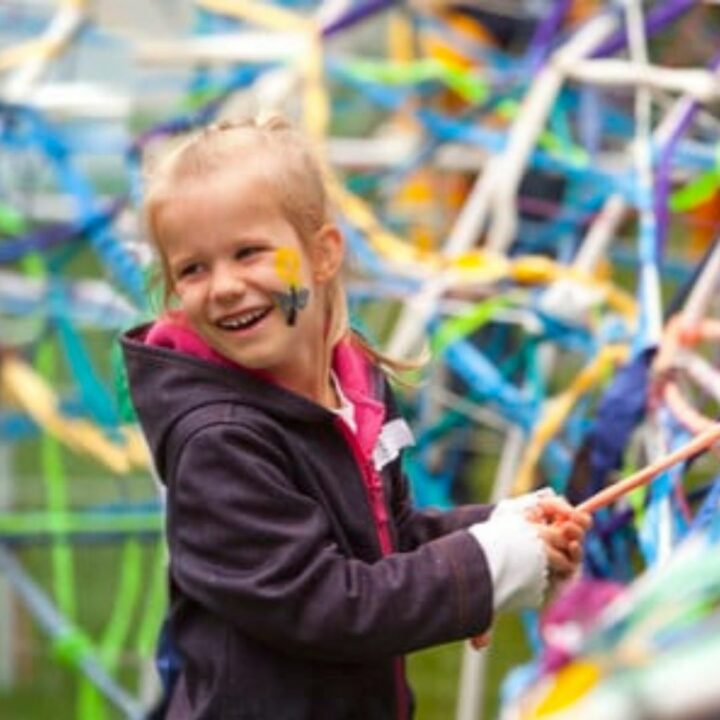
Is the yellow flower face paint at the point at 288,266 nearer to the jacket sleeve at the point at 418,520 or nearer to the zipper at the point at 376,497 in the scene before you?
the zipper at the point at 376,497

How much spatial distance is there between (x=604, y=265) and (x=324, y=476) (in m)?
2.22

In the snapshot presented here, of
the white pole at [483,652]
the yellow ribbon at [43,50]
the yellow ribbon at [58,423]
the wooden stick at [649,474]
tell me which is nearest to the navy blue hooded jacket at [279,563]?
→ the wooden stick at [649,474]

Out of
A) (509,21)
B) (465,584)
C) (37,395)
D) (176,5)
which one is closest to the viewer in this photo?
(465,584)

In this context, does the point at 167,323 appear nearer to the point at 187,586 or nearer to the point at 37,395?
the point at 187,586

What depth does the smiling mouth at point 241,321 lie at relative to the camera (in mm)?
2002

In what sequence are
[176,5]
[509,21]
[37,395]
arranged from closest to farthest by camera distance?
[37,395] < [509,21] < [176,5]

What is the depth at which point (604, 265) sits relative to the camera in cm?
419

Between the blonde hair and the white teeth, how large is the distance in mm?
81

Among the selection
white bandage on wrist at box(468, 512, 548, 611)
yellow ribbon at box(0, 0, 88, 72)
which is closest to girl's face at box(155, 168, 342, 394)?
white bandage on wrist at box(468, 512, 548, 611)

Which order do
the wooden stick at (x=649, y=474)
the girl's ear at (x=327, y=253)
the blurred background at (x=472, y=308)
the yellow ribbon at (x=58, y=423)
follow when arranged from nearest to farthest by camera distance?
the wooden stick at (x=649, y=474) < the girl's ear at (x=327, y=253) < the blurred background at (x=472, y=308) < the yellow ribbon at (x=58, y=423)

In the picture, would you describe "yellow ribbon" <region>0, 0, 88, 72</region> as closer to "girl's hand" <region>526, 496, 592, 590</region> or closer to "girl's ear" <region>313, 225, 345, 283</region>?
"girl's ear" <region>313, 225, 345, 283</region>

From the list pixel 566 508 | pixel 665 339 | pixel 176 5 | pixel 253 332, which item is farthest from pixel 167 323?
pixel 176 5

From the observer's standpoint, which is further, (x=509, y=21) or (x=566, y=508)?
(x=509, y=21)

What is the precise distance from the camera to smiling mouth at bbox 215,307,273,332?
200 centimetres
